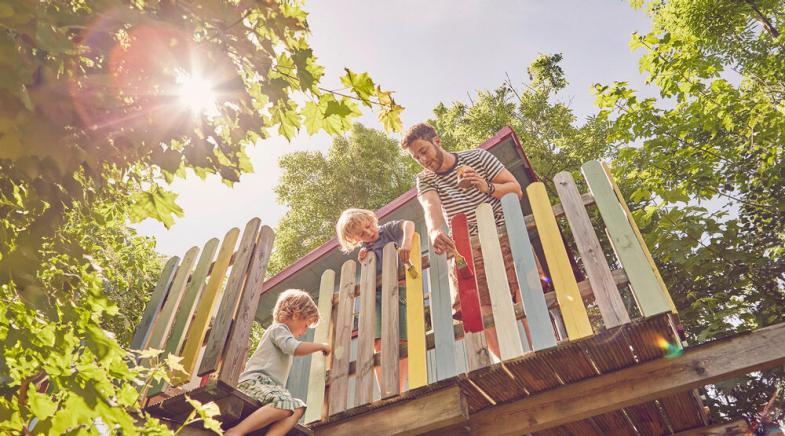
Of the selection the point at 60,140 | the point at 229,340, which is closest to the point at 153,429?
the point at 60,140

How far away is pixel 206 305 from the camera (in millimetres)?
3477

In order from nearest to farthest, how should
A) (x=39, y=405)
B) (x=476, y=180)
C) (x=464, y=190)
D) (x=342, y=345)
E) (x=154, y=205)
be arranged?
(x=39, y=405) < (x=154, y=205) < (x=342, y=345) < (x=476, y=180) < (x=464, y=190)

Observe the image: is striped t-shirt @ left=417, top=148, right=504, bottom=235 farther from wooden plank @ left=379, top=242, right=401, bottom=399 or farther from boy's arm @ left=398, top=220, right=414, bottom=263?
wooden plank @ left=379, top=242, right=401, bottom=399

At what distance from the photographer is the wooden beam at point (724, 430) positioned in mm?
2691

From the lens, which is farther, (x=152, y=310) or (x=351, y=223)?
(x=351, y=223)

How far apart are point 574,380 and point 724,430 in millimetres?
1003

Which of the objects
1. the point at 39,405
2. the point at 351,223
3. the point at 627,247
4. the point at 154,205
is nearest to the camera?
the point at 39,405

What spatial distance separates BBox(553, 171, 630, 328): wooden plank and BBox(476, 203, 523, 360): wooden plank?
443 millimetres

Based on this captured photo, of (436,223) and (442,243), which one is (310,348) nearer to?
(442,243)

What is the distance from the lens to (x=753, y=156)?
8.00 m

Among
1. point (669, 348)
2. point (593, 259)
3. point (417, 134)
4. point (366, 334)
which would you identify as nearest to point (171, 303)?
point (366, 334)

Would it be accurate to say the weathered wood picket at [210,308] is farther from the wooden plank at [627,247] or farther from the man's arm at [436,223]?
the wooden plank at [627,247]

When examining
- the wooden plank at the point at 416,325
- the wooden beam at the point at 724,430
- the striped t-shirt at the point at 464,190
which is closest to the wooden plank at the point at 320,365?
the wooden plank at the point at 416,325

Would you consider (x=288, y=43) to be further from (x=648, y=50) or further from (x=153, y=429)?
(x=648, y=50)
